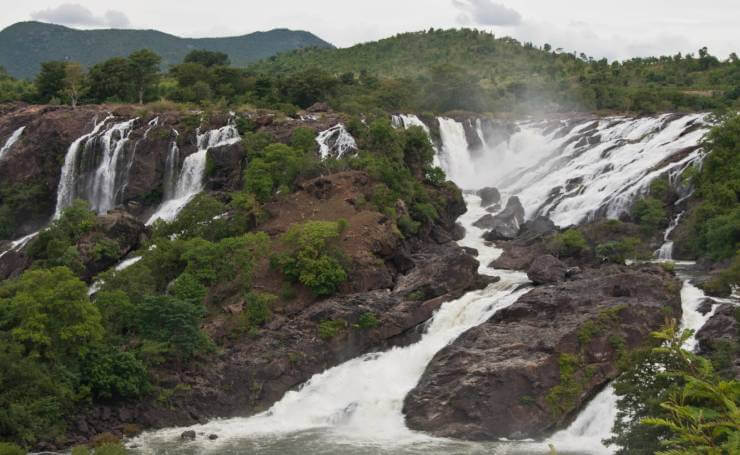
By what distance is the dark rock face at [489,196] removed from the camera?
50969 mm

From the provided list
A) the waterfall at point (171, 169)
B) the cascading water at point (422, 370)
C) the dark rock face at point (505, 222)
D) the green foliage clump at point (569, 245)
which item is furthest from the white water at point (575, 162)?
the waterfall at point (171, 169)

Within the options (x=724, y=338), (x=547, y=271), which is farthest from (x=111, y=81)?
(x=724, y=338)

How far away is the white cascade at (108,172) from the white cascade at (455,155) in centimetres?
2121

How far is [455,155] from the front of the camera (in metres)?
59.7

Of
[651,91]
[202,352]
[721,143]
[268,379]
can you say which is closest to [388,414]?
[268,379]

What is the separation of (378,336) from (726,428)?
902 inches

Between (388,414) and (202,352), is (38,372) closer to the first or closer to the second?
(202,352)

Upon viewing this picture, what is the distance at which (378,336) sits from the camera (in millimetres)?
31125

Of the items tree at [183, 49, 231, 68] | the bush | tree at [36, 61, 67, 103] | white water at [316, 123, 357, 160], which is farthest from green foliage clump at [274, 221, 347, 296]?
tree at [183, 49, 231, 68]

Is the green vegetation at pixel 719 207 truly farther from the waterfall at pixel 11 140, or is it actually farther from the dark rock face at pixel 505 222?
the waterfall at pixel 11 140

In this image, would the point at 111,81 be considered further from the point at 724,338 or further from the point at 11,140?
the point at 724,338

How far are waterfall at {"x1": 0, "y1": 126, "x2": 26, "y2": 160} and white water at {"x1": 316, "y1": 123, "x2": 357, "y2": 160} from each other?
742 inches

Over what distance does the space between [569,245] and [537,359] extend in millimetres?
11615

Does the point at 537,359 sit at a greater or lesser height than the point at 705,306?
lesser
